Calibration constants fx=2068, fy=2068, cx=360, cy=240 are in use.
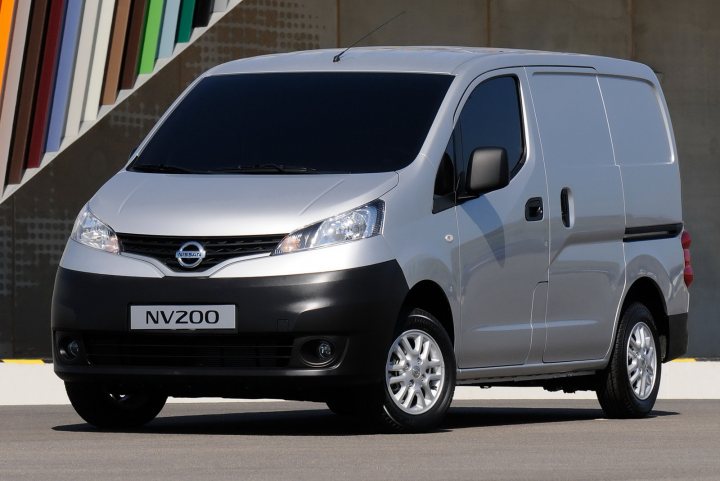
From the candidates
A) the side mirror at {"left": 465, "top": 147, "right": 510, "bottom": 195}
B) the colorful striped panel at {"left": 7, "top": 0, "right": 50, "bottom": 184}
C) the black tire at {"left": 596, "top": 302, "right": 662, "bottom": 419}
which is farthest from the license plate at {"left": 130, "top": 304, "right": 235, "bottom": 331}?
the colorful striped panel at {"left": 7, "top": 0, "right": 50, "bottom": 184}

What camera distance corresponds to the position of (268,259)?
9.87 metres

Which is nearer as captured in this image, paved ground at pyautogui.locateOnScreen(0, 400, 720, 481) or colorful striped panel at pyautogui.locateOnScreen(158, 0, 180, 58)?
paved ground at pyautogui.locateOnScreen(0, 400, 720, 481)

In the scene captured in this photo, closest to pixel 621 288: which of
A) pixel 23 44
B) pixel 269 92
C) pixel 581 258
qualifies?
pixel 581 258

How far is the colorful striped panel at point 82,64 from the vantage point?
1981 centimetres

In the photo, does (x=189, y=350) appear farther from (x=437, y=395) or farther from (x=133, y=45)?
(x=133, y=45)

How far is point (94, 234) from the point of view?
1033cm

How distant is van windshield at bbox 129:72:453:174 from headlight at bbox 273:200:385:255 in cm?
45

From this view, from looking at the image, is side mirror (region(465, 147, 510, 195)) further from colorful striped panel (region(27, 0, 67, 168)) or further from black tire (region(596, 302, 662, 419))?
colorful striped panel (region(27, 0, 67, 168))

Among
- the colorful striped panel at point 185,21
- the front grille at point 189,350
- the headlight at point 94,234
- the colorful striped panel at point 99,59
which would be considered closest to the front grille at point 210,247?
the headlight at point 94,234

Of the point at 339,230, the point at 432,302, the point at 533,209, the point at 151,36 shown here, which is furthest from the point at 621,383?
the point at 151,36

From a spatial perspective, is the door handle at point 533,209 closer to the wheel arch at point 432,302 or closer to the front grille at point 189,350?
the wheel arch at point 432,302

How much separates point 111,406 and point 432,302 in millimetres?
1782

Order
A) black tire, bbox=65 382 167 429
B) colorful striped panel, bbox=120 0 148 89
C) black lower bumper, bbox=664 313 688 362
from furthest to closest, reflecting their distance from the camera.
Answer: colorful striped panel, bbox=120 0 148 89 → black lower bumper, bbox=664 313 688 362 → black tire, bbox=65 382 167 429

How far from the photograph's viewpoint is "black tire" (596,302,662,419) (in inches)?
480
